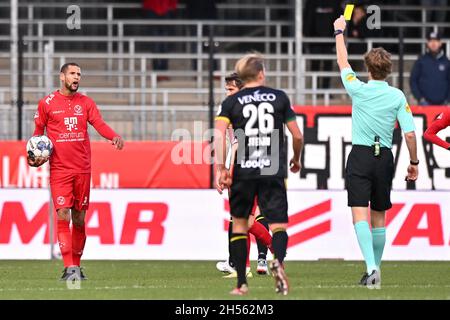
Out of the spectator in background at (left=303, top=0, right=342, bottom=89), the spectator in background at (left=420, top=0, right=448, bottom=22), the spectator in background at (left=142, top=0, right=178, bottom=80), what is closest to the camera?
the spectator in background at (left=303, top=0, right=342, bottom=89)

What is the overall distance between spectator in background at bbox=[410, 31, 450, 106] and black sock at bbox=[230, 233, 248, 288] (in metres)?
11.2

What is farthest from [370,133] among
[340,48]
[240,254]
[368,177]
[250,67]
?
[240,254]

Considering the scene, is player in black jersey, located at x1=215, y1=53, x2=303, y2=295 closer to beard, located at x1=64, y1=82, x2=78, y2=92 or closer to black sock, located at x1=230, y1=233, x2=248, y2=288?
black sock, located at x1=230, y1=233, x2=248, y2=288

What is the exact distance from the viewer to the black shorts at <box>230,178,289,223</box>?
10.6 meters

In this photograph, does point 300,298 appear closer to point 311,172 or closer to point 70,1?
point 311,172

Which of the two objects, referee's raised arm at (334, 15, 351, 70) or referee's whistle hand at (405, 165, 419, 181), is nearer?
referee's raised arm at (334, 15, 351, 70)

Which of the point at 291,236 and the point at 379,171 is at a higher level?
the point at 379,171

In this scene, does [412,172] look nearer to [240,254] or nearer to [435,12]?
[240,254]

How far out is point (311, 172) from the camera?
67.8 feet

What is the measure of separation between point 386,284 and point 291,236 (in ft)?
17.4

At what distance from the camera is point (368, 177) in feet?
38.8

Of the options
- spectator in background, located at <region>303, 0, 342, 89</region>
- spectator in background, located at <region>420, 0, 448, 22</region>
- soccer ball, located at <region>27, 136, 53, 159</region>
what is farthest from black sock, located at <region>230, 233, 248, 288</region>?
spectator in background, located at <region>420, 0, 448, 22</region>
